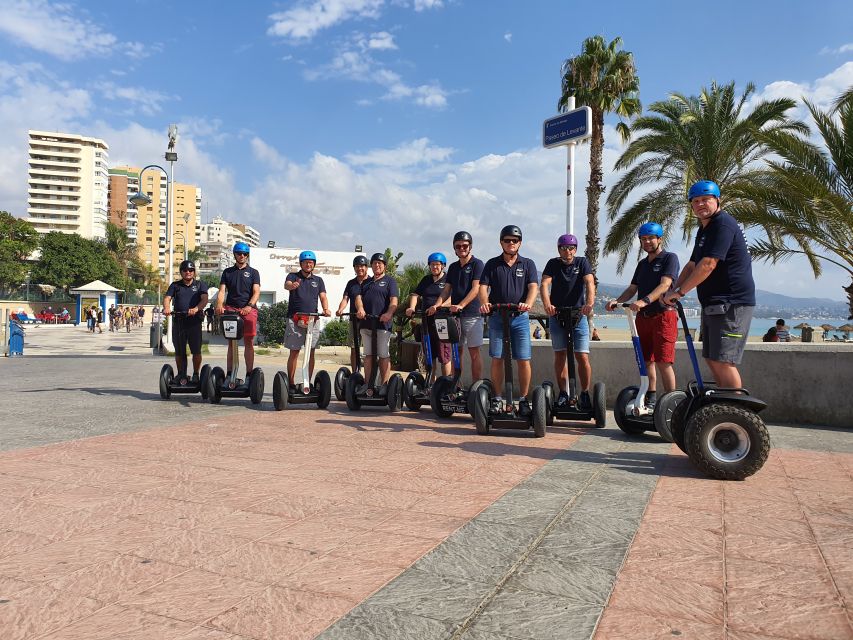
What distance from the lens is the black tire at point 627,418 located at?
20.2 ft

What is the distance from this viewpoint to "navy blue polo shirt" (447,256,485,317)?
7.14 m

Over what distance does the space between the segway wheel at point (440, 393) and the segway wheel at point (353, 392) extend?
1062 millimetres

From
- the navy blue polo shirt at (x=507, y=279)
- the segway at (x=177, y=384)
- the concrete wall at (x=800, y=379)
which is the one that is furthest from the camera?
the segway at (x=177, y=384)

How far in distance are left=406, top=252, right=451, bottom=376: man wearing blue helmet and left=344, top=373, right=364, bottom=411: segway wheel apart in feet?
3.34

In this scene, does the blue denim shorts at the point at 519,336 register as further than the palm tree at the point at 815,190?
No

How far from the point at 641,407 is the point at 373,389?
3396 mm

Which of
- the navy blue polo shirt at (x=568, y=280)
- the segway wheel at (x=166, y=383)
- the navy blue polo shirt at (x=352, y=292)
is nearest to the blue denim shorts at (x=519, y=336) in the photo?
the navy blue polo shirt at (x=568, y=280)

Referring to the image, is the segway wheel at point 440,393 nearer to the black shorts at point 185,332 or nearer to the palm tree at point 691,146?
the black shorts at point 185,332

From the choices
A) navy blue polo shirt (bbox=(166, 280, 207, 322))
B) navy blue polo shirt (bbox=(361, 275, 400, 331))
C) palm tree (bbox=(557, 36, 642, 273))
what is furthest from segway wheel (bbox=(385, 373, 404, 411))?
palm tree (bbox=(557, 36, 642, 273))

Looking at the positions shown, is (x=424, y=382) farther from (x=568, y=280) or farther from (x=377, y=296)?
(x=568, y=280)

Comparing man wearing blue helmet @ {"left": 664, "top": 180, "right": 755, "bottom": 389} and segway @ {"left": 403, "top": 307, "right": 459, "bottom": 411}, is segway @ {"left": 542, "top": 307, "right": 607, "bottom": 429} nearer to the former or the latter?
segway @ {"left": 403, "top": 307, "right": 459, "bottom": 411}

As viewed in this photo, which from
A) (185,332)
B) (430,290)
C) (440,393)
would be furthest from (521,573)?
(185,332)

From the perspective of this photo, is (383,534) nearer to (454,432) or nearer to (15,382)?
(454,432)

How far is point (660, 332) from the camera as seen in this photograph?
19.9 feet
